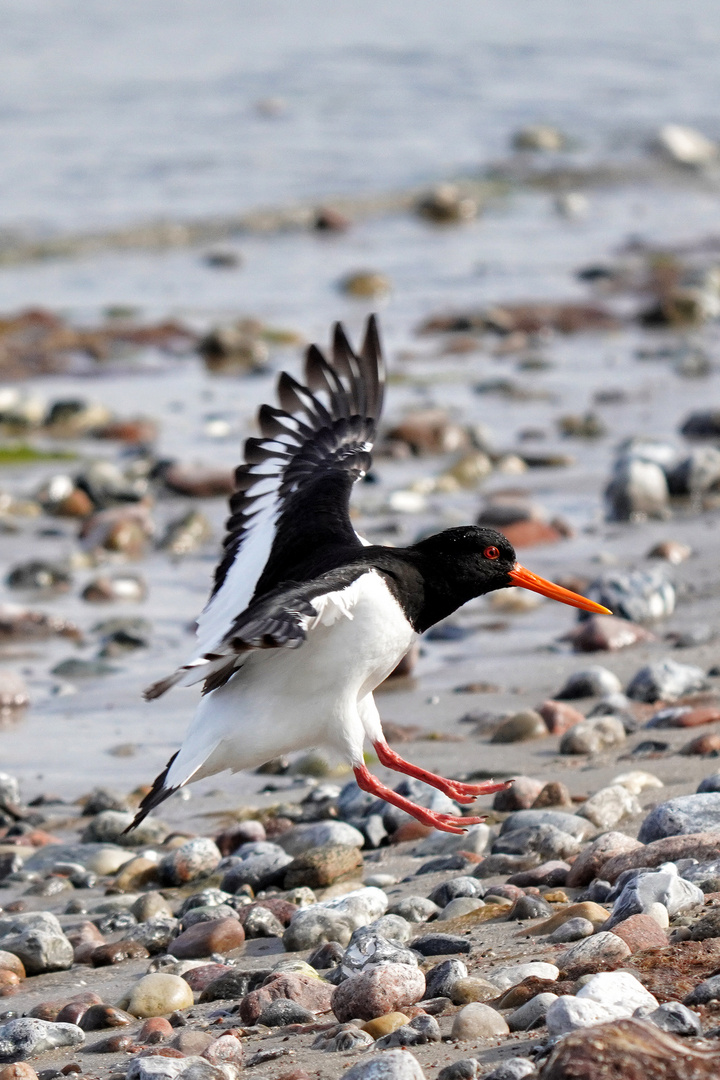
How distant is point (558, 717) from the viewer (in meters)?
6.05

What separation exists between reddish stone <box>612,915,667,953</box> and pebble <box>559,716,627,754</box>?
2.17m

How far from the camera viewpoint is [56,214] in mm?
18500

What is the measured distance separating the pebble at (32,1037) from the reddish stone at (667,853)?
152 centimetres

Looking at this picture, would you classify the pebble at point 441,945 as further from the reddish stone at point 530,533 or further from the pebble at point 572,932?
the reddish stone at point 530,533

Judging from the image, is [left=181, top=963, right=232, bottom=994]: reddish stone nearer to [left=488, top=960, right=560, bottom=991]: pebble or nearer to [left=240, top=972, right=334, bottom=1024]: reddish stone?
[left=240, top=972, right=334, bottom=1024]: reddish stone

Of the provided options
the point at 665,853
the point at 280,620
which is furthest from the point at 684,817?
the point at 280,620

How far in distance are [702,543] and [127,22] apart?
23.5 m

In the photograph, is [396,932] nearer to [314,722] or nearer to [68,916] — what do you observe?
[314,722]

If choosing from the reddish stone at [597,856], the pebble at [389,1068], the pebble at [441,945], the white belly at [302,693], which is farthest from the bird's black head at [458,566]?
the pebble at [389,1068]

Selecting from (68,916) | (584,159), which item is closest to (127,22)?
(584,159)

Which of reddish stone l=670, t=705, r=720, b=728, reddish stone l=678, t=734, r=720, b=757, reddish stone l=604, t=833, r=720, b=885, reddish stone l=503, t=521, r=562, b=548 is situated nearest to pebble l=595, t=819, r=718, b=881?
reddish stone l=604, t=833, r=720, b=885

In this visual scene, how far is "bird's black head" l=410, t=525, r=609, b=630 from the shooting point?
16.3 ft

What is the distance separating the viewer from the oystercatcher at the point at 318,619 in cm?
446

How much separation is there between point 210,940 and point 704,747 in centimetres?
203
